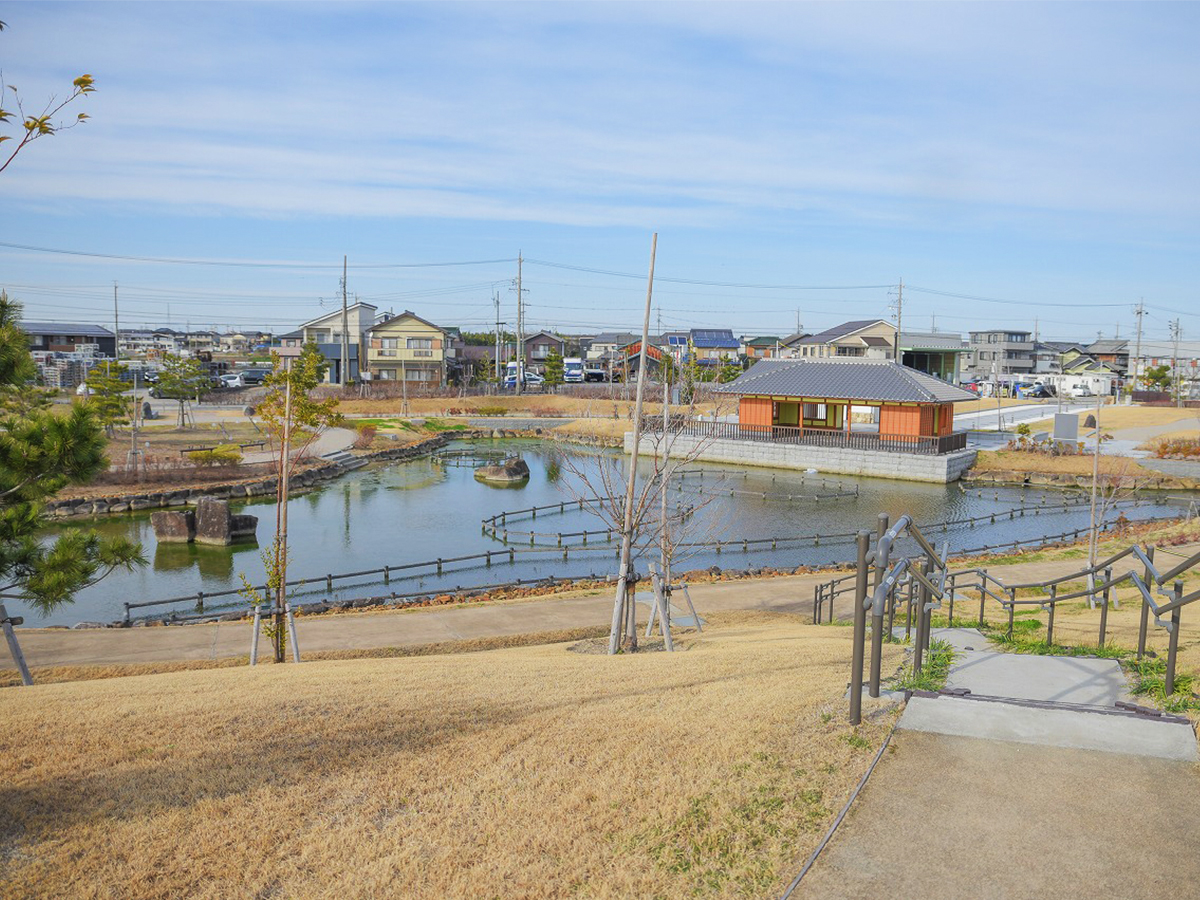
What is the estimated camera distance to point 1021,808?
4.72m

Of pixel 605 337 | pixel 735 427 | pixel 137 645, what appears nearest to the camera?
pixel 137 645

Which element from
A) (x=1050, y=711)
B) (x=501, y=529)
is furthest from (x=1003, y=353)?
(x=1050, y=711)

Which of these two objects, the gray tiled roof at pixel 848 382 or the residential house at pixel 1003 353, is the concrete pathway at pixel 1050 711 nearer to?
the gray tiled roof at pixel 848 382

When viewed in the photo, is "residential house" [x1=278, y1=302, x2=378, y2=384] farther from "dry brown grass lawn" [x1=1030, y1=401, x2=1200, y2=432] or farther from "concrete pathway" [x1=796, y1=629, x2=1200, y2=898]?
"concrete pathway" [x1=796, y1=629, x2=1200, y2=898]

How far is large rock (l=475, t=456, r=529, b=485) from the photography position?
3762 cm

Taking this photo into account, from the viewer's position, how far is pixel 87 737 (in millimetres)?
6414

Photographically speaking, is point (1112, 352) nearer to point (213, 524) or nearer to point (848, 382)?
point (848, 382)

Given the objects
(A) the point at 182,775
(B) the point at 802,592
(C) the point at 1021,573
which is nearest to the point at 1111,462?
(C) the point at 1021,573

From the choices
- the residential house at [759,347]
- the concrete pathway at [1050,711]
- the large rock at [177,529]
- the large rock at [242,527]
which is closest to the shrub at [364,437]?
the large rock at [242,527]

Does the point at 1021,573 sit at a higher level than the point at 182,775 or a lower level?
lower

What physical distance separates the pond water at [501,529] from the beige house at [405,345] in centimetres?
3613

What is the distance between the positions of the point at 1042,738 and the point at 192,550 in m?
24.5

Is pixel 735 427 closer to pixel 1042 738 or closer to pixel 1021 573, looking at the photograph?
pixel 1021 573

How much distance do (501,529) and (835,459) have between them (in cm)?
1990
